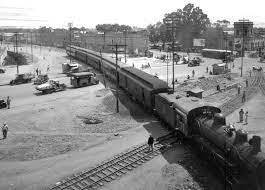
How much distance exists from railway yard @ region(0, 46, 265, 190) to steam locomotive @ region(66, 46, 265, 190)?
153 cm

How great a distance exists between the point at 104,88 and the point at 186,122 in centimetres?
3020

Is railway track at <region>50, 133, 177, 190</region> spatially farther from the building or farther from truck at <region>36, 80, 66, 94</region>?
the building

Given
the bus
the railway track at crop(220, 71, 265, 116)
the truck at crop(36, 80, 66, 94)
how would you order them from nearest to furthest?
1. the railway track at crop(220, 71, 265, 116)
2. the truck at crop(36, 80, 66, 94)
3. the bus

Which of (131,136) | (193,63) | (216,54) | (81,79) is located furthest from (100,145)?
(216,54)

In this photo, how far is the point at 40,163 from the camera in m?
23.6

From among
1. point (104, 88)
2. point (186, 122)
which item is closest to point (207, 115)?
point (186, 122)

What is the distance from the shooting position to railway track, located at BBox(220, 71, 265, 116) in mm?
36938

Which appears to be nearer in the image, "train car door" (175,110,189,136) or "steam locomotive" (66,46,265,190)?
"steam locomotive" (66,46,265,190)

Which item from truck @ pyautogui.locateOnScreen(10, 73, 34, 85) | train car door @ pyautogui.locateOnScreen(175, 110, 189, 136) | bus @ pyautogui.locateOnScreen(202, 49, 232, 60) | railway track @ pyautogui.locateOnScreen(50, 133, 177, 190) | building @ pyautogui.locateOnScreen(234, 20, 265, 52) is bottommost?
railway track @ pyautogui.locateOnScreen(50, 133, 177, 190)

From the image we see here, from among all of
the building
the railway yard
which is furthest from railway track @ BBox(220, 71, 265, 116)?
the building

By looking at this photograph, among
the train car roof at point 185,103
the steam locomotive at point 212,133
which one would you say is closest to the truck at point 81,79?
the steam locomotive at point 212,133

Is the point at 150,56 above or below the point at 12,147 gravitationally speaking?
above

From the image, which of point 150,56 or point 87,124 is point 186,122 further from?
point 150,56

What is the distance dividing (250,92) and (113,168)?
29.9 m
